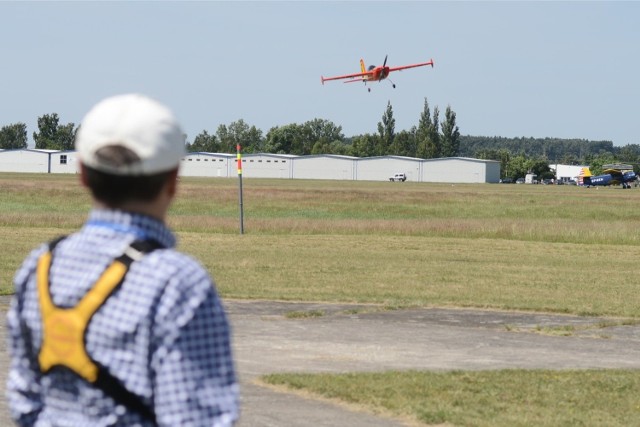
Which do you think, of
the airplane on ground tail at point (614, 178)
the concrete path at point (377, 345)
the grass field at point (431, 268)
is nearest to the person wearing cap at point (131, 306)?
the concrete path at point (377, 345)

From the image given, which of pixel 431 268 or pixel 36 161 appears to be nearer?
Result: pixel 431 268

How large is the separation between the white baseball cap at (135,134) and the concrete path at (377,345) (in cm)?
687

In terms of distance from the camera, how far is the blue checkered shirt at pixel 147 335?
315 cm

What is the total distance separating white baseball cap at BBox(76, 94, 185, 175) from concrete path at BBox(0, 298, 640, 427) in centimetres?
687

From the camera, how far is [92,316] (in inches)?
127

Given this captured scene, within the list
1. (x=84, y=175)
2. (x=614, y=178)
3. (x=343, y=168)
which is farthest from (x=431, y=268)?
(x=343, y=168)

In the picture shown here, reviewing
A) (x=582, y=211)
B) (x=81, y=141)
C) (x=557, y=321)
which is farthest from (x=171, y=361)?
(x=582, y=211)

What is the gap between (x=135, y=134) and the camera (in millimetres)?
3227

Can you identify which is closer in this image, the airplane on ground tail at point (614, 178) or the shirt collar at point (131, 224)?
the shirt collar at point (131, 224)

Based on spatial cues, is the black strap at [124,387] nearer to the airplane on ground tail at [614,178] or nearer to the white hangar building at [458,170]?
the airplane on ground tail at [614,178]

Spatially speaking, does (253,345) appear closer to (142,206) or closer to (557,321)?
(557,321)

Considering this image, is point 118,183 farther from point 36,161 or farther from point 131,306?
point 36,161

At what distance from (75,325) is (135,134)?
532 mm

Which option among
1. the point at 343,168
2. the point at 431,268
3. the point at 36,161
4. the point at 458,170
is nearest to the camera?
the point at 431,268
